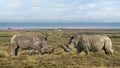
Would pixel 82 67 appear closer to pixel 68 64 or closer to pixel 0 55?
pixel 68 64

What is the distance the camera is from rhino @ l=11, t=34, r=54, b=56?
106 feet

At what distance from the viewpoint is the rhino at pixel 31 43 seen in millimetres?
32281

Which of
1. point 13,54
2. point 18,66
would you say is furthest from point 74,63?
point 13,54

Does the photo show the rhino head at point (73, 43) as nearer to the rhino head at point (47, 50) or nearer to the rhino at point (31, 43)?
the rhino head at point (47, 50)

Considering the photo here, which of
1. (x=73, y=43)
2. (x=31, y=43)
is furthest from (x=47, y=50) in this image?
(x=73, y=43)

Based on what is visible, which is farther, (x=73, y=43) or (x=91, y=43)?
(x=73, y=43)

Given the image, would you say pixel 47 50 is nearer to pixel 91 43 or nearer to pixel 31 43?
pixel 31 43

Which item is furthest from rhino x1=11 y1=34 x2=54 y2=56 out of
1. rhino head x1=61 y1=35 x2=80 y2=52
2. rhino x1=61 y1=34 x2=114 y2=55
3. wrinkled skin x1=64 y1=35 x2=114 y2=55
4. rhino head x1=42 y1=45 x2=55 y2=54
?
wrinkled skin x1=64 y1=35 x2=114 y2=55

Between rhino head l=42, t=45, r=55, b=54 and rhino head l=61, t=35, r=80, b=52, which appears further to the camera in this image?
rhino head l=42, t=45, r=55, b=54

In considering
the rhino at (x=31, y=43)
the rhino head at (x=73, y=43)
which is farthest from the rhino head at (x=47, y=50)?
the rhino head at (x=73, y=43)

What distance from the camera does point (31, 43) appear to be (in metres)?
32.3

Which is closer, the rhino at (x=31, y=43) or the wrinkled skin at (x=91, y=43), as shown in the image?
the wrinkled skin at (x=91, y=43)

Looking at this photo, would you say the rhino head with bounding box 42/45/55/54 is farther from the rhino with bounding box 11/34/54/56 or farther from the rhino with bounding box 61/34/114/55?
the rhino with bounding box 61/34/114/55

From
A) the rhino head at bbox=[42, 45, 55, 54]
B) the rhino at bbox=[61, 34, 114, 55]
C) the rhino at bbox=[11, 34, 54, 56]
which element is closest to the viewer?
the rhino at bbox=[61, 34, 114, 55]
